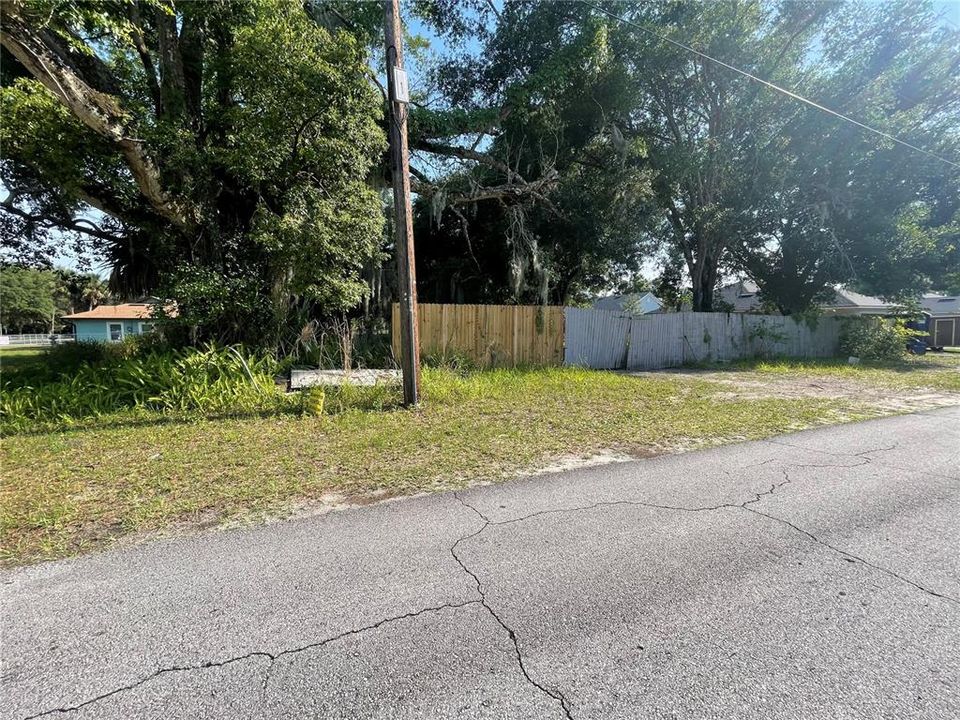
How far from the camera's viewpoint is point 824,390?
9141 mm

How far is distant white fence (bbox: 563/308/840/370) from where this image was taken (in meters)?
12.0

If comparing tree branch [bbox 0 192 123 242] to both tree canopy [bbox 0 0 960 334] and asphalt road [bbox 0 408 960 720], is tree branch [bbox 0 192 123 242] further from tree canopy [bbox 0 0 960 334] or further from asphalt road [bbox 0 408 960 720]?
asphalt road [bbox 0 408 960 720]

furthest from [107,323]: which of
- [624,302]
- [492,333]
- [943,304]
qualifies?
[943,304]

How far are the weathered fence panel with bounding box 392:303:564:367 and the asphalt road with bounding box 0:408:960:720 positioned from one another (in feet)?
23.6

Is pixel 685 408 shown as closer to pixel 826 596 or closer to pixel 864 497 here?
pixel 864 497

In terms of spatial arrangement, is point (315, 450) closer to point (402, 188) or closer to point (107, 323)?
point (402, 188)

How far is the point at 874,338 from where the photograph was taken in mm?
15883

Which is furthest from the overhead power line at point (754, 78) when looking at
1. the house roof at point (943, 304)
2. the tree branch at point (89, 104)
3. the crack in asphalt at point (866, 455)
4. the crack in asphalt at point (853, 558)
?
the house roof at point (943, 304)

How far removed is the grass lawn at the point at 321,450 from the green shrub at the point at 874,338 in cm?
1051

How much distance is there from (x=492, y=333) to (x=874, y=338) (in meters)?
14.5

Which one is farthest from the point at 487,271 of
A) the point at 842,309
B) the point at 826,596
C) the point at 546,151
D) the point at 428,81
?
the point at 842,309

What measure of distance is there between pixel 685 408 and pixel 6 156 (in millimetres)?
11282

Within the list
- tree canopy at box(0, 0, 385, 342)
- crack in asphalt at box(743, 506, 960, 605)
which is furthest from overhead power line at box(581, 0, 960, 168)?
crack in asphalt at box(743, 506, 960, 605)

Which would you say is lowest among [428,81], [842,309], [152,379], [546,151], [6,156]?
[152,379]
